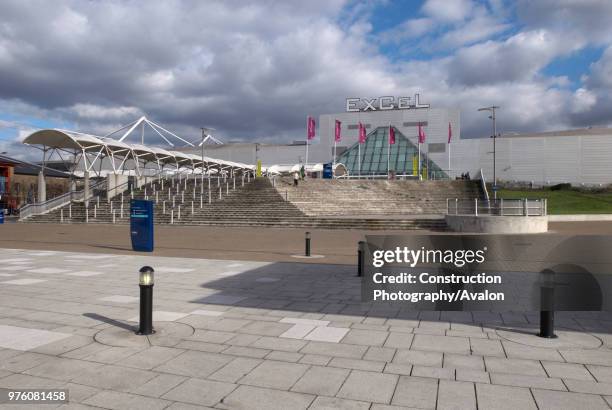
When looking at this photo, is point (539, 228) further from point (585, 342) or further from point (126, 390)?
point (126, 390)

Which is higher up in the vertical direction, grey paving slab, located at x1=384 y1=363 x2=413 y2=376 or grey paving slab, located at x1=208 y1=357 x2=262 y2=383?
grey paving slab, located at x1=208 y1=357 x2=262 y2=383

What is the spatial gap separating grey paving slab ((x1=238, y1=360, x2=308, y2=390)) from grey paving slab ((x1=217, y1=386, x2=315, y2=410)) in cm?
14

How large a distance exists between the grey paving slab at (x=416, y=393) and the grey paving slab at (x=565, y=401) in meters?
0.87

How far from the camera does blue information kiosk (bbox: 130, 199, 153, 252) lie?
16.2 meters

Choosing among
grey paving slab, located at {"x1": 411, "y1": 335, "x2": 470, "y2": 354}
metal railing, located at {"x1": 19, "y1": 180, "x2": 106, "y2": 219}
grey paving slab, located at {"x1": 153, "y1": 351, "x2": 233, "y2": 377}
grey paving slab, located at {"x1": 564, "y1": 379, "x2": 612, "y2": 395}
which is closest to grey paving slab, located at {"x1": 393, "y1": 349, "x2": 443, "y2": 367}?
grey paving slab, located at {"x1": 411, "y1": 335, "x2": 470, "y2": 354}

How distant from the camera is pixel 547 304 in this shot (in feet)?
19.2

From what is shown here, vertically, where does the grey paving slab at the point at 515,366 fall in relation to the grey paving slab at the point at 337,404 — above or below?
below

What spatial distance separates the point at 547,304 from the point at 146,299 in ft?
16.4

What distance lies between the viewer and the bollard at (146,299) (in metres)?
5.92

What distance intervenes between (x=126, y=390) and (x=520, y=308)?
6.07 m

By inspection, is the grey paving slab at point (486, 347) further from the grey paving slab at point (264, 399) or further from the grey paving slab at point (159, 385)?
the grey paving slab at point (159, 385)

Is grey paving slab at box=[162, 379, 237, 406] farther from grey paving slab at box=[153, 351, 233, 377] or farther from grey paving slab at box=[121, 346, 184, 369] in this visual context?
grey paving slab at box=[121, 346, 184, 369]

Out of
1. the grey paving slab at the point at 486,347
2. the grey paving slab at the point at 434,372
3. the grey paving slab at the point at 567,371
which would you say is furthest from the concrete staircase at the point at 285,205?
the grey paving slab at the point at 434,372

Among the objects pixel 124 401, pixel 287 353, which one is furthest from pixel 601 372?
pixel 124 401
